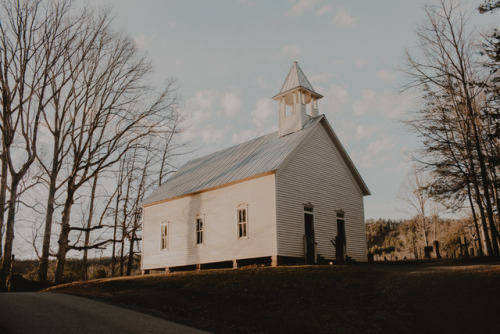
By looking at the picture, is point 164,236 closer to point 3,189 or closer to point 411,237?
point 3,189

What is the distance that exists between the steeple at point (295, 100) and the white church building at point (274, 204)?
6cm

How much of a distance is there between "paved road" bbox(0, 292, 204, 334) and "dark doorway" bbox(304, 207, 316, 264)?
34.3 ft

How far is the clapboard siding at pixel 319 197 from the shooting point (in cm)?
2023

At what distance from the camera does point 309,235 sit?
21.6m

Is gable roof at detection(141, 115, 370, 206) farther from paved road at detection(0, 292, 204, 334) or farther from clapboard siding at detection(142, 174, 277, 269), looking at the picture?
paved road at detection(0, 292, 204, 334)

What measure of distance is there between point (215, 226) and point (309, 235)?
5058 mm

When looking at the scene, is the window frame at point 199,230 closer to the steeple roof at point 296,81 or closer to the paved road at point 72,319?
the steeple roof at point 296,81

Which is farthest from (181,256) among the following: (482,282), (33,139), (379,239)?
(379,239)

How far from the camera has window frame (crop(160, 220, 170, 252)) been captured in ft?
85.0

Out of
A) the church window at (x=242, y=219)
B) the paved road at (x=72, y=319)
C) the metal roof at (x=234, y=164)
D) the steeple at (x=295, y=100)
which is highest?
the steeple at (x=295, y=100)

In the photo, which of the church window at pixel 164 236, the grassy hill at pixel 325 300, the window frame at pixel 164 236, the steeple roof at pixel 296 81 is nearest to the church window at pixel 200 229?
the window frame at pixel 164 236

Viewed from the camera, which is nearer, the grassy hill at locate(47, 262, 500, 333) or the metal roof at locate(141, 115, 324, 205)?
the grassy hill at locate(47, 262, 500, 333)

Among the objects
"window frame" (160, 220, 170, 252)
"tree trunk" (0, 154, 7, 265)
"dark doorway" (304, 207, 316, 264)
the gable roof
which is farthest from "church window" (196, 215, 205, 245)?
"tree trunk" (0, 154, 7, 265)

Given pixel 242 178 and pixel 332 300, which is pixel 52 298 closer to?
pixel 332 300
